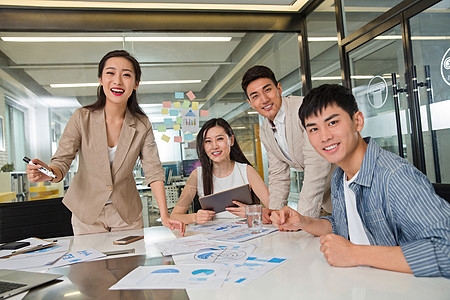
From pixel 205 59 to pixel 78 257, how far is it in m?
3.12

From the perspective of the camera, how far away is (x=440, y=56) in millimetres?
2379

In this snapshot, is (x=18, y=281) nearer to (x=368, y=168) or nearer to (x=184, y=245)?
(x=184, y=245)

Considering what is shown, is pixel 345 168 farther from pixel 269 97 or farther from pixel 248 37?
pixel 248 37

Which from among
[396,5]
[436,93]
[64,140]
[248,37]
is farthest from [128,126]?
[248,37]

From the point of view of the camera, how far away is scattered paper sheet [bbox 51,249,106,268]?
1.19 m

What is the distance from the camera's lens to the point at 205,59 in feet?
13.2

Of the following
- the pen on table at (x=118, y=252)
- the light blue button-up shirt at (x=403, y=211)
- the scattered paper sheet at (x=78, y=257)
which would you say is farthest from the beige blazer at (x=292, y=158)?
the scattered paper sheet at (x=78, y=257)

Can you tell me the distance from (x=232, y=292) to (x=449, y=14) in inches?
94.4

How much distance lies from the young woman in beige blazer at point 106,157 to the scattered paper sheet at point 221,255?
2.02 ft

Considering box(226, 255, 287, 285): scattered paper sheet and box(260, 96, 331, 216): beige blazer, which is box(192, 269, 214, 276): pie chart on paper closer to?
box(226, 255, 287, 285): scattered paper sheet

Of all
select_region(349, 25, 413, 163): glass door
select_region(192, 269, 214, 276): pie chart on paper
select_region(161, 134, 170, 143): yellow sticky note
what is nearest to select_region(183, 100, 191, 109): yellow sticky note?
select_region(161, 134, 170, 143): yellow sticky note

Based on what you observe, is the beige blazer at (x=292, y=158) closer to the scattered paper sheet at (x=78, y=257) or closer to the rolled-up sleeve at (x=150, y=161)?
the rolled-up sleeve at (x=150, y=161)

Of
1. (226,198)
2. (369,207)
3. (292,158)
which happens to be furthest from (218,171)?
(369,207)

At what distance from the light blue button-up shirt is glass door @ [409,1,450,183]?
160 centimetres
